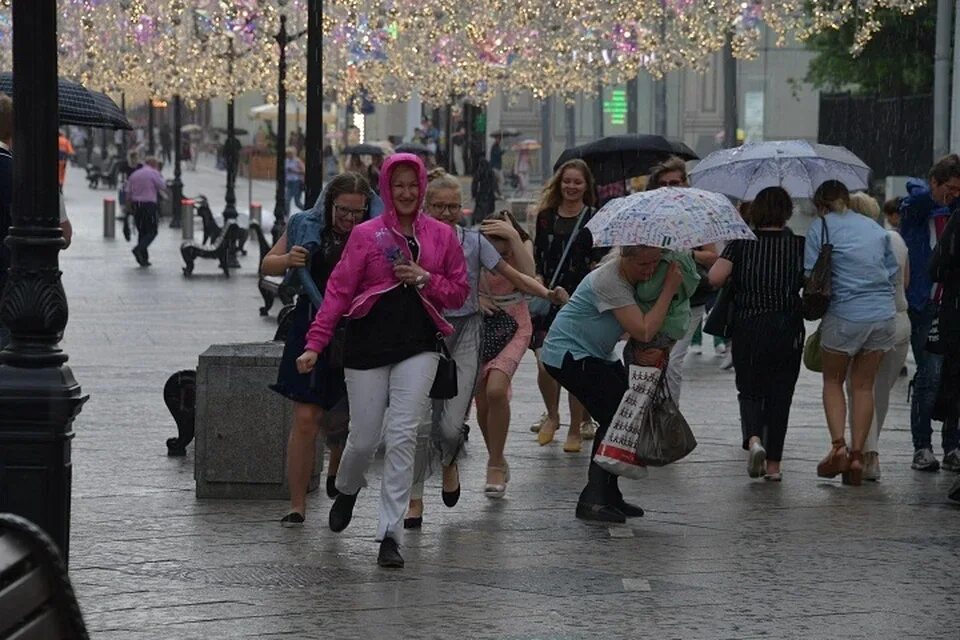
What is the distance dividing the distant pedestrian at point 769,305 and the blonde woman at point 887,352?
15.7 inches

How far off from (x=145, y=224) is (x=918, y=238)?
2221 centimetres

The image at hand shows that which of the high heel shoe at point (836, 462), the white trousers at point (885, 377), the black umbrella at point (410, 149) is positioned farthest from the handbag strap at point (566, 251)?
the black umbrella at point (410, 149)

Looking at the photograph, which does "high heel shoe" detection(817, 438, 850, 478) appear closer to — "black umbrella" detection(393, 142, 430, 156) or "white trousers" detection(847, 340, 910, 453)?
"white trousers" detection(847, 340, 910, 453)

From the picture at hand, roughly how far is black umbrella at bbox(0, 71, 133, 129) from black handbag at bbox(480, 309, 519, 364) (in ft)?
9.21

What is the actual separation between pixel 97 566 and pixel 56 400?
77.1 inches

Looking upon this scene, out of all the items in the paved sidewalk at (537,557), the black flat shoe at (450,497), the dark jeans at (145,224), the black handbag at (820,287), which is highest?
the black handbag at (820,287)

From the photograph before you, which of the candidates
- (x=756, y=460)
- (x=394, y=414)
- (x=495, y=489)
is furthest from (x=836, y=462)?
(x=394, y=414)

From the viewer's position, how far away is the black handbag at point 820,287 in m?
11.4

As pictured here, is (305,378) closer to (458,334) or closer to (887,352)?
(458,334)

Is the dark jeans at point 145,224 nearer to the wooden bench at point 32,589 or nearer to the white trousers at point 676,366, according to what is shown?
the white trousers at point 676,366

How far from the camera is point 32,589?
421 centimetres

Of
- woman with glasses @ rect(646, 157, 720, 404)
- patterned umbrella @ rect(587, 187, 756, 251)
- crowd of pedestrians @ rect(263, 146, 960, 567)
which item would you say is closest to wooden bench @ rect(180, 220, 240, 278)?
crowd of pedestrians @ rect(263, 146, 960, 567)

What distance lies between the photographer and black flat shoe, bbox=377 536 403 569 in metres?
8.89

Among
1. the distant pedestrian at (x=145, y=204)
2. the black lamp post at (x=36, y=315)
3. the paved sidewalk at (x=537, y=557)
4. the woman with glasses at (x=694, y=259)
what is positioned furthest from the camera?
the distant pedestrian at (x=145, y=204)
